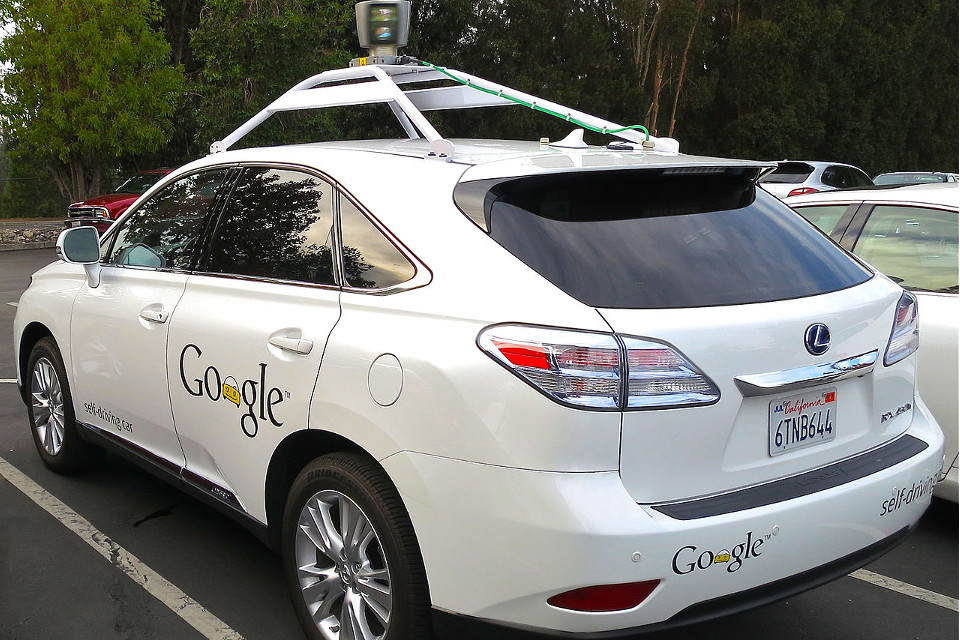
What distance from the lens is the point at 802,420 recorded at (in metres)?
2.68

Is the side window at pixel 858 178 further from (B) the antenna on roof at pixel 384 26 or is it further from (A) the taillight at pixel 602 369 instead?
(A) the taillight at pixel 602 369

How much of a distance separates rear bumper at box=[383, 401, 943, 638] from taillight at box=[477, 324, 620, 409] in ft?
0.65

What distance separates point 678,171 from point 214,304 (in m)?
1.72

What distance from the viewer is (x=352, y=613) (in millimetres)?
2910

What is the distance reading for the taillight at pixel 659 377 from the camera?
7.80ft

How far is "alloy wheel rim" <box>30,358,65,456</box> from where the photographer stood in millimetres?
4812

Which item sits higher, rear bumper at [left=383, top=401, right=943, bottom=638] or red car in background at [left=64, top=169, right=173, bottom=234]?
red car in background at [left=64, top=169, right=173, bottom=234]

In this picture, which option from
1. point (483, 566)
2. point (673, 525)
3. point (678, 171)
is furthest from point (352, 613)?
point (678, 171)

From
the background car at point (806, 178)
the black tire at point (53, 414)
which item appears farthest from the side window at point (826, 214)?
the background car at point (806, 178)

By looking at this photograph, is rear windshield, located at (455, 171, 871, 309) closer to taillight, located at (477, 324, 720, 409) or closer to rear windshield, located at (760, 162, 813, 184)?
taillight, located at (477, 324, 720, 409)

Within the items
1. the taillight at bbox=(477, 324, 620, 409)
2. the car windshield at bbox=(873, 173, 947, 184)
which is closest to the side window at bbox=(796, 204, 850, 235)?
the taillight at bbox=(477, 324, 620, 409)

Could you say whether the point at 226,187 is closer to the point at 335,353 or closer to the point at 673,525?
the point at 335,353

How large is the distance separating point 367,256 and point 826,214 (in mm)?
3060

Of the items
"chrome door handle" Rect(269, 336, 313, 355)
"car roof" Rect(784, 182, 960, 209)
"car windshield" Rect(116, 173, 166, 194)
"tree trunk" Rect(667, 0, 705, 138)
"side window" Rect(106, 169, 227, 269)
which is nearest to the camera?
"chrome door handle" Rect(269, 336, 313, 355)
